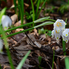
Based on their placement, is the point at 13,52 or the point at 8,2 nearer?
the point at 13,52

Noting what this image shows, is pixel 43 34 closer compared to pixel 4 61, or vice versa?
pixel 4 61

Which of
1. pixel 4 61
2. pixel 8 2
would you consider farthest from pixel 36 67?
pixel 8 2

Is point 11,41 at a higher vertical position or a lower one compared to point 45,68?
higher

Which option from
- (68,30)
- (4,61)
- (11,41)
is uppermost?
(68,30)

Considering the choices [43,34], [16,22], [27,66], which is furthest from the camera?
[16,22]

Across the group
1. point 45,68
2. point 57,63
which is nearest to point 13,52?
point 45,68

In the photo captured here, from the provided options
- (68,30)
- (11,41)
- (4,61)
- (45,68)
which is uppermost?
(68,30)

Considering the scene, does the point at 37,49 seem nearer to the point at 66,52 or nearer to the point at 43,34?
the point at 66,52

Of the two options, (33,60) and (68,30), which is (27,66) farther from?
(68,30)

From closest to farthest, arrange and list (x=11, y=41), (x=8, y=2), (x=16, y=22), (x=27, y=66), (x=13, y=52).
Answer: (x=27, y=66) < (x=13, y=52) < (x=11, y=41) < (x=16, y=22) < (x=8, y=2)
